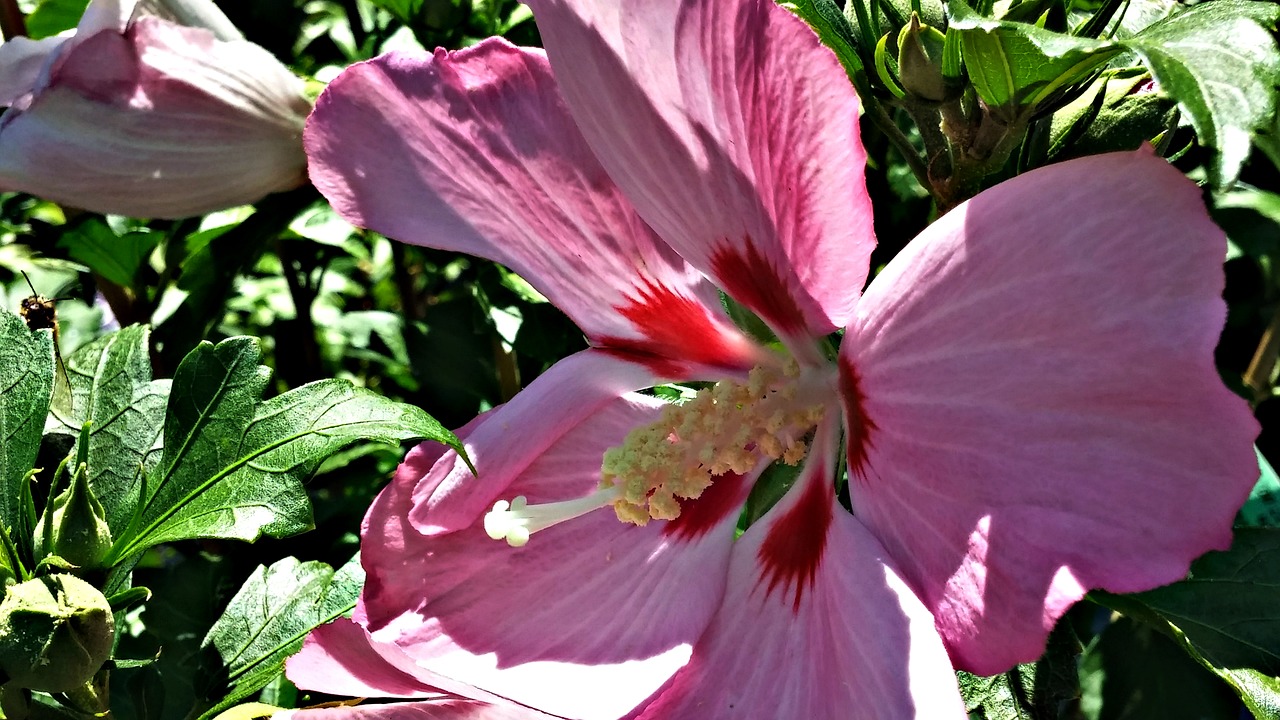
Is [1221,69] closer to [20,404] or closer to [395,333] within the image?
[20,404]

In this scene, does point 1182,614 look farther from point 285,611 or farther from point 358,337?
point 358,337

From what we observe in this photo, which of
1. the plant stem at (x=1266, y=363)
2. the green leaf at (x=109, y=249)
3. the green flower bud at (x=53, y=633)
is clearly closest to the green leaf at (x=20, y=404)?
the green flower bud at (x=53, y=633)

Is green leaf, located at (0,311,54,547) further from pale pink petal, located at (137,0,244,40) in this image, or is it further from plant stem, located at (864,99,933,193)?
plant stem, located at (864,99,933,193)

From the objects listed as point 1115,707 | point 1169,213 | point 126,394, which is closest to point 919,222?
point 1115,707

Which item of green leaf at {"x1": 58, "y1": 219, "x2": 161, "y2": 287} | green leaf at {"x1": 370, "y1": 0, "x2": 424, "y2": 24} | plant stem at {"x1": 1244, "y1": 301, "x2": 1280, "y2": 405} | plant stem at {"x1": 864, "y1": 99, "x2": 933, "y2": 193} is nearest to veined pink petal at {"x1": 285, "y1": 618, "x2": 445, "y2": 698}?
plant stem at {"x1": 864, "y1": 99, "x2": 933, "y2": 193}

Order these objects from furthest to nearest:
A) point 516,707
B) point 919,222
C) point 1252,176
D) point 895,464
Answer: point 1252,176, point 919,222, point 516,707, point 895,464

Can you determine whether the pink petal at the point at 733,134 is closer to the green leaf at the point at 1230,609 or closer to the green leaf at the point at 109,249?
the green leaf at the point at 1230,609

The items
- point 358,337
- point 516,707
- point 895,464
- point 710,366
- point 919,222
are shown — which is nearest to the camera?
point 895,464
